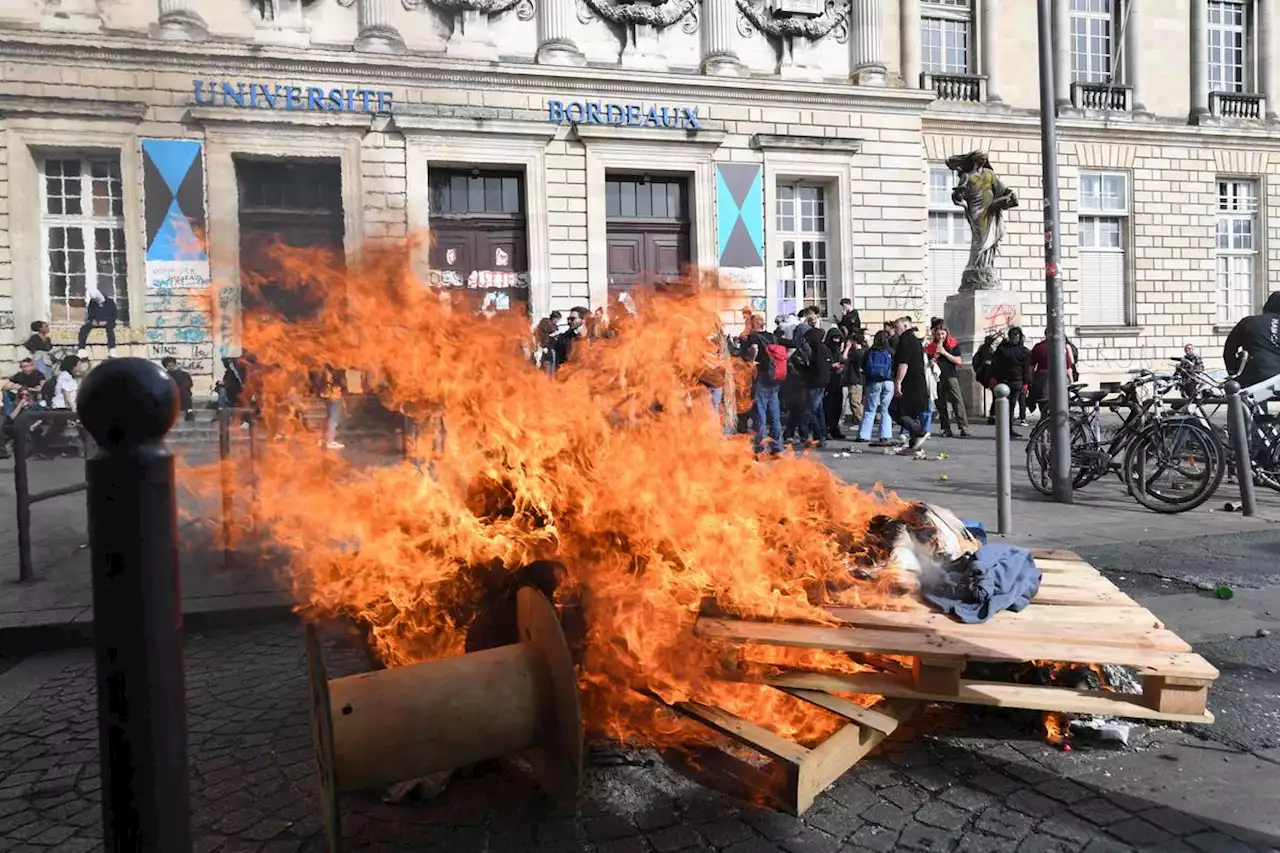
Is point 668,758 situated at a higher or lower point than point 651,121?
lower

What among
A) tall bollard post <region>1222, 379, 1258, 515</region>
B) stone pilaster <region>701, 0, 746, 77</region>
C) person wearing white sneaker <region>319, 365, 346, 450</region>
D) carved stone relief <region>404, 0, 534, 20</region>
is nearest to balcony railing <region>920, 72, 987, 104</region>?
stone pilaster <region>701, 0, 746, 77</region>

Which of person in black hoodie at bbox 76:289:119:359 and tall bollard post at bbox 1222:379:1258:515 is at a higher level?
person in black hoodie at bbox 76:289:119:359

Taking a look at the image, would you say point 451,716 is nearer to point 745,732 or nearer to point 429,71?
point 745,732

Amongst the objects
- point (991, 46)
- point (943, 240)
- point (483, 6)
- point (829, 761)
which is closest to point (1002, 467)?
point (829, 761)

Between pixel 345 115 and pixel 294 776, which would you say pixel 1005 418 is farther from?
pixel 345 115

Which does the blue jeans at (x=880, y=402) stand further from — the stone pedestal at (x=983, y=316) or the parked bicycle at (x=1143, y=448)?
the stone pedestal at (x=983, y=316)

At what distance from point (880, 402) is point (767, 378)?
2.17 m

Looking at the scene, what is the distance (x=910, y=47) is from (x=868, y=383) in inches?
534

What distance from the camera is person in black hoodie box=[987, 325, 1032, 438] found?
15391 mm

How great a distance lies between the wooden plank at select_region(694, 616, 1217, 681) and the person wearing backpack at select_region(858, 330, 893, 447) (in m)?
9.75

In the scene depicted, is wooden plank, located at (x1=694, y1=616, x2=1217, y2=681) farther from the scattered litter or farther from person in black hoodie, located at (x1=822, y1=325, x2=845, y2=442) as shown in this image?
person in black hoodie, located at (x1=822, y1=325, x2=845, y2=442)

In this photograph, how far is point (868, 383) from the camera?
12.9 metres

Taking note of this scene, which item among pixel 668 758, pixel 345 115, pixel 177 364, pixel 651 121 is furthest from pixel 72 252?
pixel 668 758

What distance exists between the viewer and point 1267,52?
26156mm
